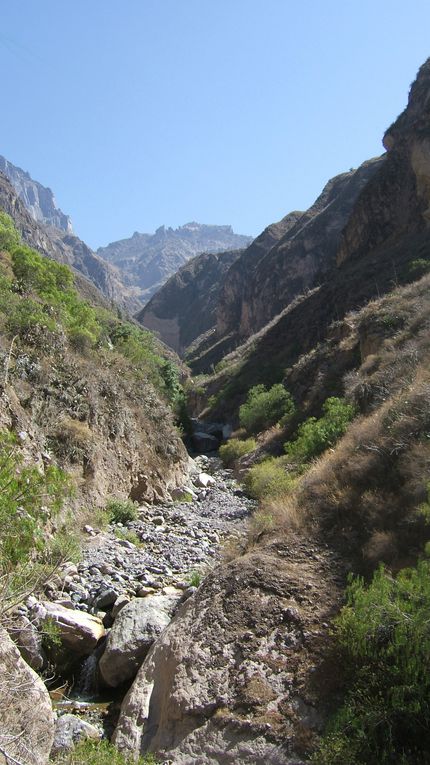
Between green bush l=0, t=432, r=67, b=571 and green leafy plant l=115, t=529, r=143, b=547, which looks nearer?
green bush l=0, t=432, r=67, b=571

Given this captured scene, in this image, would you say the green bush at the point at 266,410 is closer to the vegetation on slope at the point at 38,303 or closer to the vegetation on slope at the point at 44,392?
the vegetation on slope at the point at 44,392

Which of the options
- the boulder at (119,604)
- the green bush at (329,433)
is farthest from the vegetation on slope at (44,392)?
the green bush at (329,433)

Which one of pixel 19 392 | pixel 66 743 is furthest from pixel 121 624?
pixel 19 392

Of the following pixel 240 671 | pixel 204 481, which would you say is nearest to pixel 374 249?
pixel 204 481

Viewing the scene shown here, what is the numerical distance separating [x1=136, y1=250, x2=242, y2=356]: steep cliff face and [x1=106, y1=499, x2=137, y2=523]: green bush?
413 ft

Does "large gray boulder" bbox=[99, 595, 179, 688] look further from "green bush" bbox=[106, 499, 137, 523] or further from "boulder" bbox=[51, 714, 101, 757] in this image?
"green bush" bbox=[106, 499, 137, 523]

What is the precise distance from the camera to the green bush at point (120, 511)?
12.0 metres

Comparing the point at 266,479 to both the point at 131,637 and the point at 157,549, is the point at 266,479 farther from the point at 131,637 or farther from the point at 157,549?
the point at 131,637

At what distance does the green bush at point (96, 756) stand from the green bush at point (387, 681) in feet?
5.67

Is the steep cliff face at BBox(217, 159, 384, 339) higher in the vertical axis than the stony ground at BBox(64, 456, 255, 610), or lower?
higher

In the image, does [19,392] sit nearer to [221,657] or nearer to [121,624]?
[121,624]

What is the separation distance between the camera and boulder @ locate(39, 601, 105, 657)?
21.7 feet

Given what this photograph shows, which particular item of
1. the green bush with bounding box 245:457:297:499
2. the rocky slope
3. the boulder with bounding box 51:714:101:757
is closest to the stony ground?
the green bush with bounding box 245:457:297:499

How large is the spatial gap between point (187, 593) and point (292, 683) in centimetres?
282
